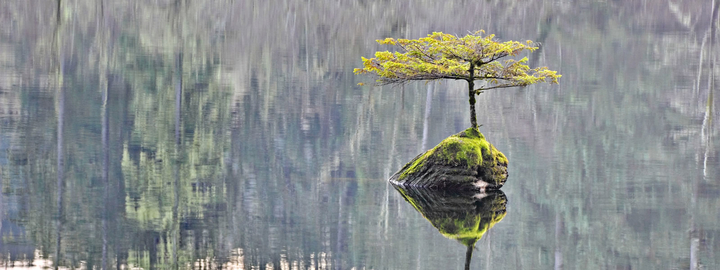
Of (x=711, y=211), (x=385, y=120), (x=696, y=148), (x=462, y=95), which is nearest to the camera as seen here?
(x=711, y=211)

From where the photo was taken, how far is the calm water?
14.3 m

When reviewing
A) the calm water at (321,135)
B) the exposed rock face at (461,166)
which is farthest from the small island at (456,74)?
the calm water at (321,135)

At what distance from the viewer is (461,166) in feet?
62.1

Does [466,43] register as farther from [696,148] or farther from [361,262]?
[696,148]

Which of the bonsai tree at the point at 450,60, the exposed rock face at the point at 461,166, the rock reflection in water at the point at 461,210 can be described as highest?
the bonsai tree at the point at 450,60

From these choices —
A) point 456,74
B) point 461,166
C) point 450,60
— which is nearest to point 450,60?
point 450,60

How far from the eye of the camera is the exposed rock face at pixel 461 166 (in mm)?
18906

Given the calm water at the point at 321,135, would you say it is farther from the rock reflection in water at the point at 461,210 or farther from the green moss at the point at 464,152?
the green moss at the point at 464,152

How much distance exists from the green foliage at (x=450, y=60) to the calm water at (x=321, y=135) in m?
2.81

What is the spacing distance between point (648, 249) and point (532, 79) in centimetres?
515

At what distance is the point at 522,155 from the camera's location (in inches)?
1196

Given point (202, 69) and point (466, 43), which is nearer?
point (466, 43)

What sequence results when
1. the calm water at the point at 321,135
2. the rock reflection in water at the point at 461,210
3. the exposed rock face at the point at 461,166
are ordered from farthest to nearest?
the exposed rock face at the point at 461,166 < the rock reflection in water at the point at 461,210 < the calm water at the point at 321,135

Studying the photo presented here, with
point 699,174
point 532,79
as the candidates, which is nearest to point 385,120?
point 699,174
